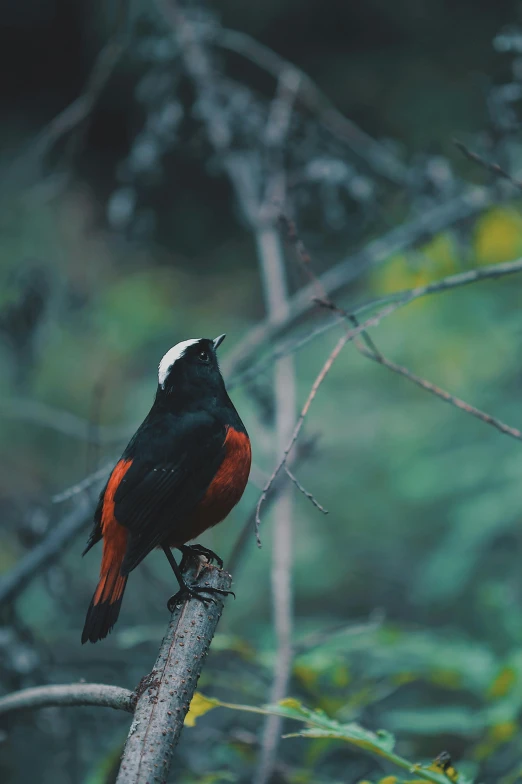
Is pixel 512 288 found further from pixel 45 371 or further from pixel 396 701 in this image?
pixel 45 371

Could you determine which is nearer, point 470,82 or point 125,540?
point 125,540

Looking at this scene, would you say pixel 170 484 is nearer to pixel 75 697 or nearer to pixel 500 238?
pixel 75 697

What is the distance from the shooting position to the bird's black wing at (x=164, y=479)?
5.60 ft

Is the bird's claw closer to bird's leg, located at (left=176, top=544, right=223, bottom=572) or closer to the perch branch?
the perch branch

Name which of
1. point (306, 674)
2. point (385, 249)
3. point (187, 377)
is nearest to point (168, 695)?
point (187, 377)

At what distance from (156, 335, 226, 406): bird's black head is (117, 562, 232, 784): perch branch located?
24.3 inches

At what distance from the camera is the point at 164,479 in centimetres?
175

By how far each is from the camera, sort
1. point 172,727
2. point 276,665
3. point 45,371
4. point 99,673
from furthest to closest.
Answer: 1. point 45,371
2. point 99,673
3. point 276,665
4. point 172,727

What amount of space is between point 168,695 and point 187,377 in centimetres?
92

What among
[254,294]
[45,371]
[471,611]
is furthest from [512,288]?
[45,371]

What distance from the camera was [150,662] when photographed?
313 cm

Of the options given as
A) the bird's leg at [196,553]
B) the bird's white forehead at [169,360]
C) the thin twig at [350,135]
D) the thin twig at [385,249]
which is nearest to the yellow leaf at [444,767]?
the bird's leg at [196,553]

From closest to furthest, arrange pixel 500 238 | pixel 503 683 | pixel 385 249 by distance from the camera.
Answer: pixel 503 683 < pixel 385 249 < pixel 500 238

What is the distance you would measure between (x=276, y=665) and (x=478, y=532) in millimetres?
1242
